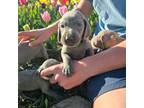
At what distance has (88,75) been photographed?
1.60 metres

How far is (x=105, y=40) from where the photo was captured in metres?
1.62

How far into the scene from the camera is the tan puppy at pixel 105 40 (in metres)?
1.63

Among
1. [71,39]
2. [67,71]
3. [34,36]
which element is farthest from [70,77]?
[34,36]

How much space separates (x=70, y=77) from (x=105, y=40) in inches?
7.4

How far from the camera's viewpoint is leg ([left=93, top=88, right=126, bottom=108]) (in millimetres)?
1510

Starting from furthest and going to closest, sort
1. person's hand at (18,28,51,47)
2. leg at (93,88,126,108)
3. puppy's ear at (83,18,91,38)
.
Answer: person's hand at (18,28,51,47), puppy's ear at (83,18,91,38), leg at (93,88,126,108)

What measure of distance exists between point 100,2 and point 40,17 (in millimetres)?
251

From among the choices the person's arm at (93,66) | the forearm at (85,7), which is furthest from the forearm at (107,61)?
the forearm at (85,7)

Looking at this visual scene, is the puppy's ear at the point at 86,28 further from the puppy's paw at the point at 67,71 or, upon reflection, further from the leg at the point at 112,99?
the leg at the point at 112,99

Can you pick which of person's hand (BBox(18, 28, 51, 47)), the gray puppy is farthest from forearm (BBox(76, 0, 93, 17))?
person's hand (BBox(18, 28, 51, 47))

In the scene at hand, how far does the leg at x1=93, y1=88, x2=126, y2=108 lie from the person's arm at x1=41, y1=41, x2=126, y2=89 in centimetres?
10

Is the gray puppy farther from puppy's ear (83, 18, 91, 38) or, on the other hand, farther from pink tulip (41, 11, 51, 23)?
pink tulip (41, 11, 51, 23)

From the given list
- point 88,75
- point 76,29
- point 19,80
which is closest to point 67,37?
point 76,29
